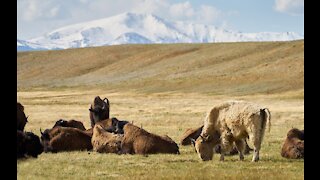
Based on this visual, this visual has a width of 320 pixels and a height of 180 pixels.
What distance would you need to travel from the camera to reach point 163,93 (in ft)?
257

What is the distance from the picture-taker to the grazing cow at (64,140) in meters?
19.8

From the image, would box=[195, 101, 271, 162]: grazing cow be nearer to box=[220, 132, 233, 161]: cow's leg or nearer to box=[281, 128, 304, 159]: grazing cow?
box=[220, 132, 233, 161]: cow's leg

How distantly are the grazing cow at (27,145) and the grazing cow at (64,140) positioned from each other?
2086 mm

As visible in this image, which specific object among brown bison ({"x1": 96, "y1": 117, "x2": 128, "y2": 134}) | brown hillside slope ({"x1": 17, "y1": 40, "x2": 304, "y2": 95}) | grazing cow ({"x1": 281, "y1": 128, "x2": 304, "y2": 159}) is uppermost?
brown hillside slope ({"x1": 17, "y1": 40, "x2": 304, "y2": 95})

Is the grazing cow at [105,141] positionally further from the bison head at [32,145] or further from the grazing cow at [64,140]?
the bison head at [32,145]

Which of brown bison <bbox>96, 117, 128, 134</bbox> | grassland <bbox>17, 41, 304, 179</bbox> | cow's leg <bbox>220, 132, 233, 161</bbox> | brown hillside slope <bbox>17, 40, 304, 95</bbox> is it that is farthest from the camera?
brown hillside slope <bbox>17, 40, 304, 95</bbox>

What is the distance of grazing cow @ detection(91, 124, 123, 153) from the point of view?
19328 millimetres

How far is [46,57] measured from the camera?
147 meters

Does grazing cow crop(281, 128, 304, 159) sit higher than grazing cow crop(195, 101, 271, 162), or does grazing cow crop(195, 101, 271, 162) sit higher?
grazing cow crop(195, 101, 271, 162)

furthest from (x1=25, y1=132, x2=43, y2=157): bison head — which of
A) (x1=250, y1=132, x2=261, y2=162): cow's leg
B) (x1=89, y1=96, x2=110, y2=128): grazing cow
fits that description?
(x1=89, y1=96, x2=110, y2=128): grazing cow

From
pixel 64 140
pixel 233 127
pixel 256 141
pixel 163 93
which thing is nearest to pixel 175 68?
pixel 163 93
